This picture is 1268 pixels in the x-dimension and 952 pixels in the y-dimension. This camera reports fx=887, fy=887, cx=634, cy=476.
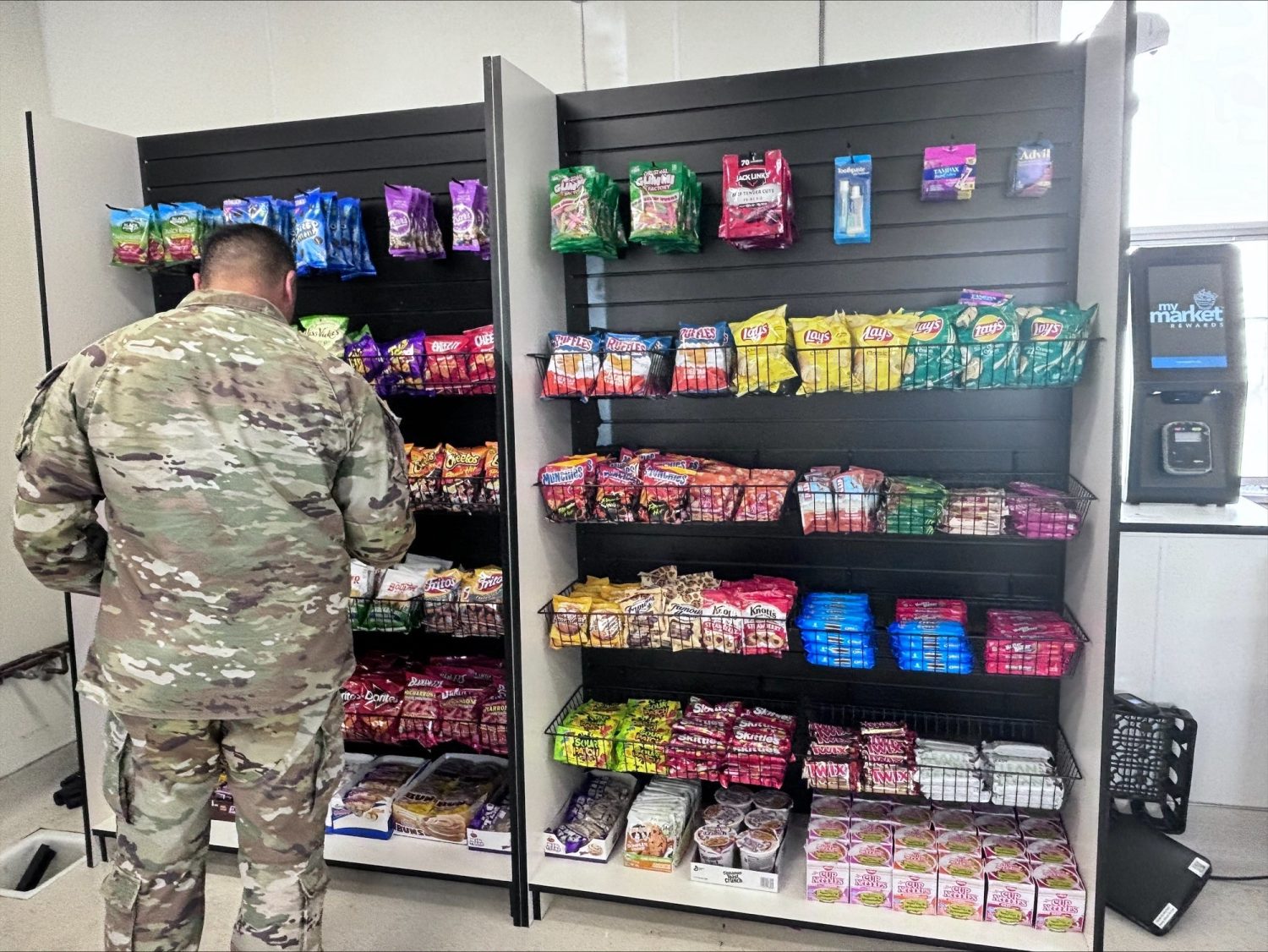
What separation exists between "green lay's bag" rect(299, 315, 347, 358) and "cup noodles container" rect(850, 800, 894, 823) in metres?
2.25

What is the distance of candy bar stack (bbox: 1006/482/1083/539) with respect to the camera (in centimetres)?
243

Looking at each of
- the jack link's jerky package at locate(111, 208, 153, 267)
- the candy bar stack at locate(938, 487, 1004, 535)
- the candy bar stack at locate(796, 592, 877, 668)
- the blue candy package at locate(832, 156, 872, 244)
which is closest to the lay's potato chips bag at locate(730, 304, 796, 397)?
the blue candy package at locate(832, 156, 872, 244)

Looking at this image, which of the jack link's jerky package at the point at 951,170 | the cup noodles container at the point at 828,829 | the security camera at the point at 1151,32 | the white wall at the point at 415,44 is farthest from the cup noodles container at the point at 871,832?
the white wall at the point at 415,44

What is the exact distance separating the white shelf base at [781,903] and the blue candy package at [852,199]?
1.98 m

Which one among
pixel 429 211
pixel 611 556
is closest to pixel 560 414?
pixel 611 556

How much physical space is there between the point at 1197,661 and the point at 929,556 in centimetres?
124

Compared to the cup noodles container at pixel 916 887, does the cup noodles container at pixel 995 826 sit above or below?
above

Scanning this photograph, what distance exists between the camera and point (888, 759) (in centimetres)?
266

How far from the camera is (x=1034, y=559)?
110 inches

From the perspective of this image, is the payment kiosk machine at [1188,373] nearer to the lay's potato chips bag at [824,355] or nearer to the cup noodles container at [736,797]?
the lay's potato chips bag at [824,355]

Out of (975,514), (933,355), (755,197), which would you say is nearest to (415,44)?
(755,197)

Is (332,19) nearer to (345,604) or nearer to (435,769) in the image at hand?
(345,604)

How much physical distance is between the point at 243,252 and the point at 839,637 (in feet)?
6.28

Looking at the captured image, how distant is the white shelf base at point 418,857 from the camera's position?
9.39ft
